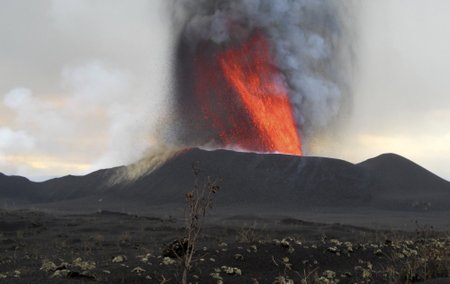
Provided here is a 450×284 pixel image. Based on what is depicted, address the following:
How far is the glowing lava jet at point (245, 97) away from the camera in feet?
227

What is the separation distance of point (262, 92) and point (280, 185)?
2035cm

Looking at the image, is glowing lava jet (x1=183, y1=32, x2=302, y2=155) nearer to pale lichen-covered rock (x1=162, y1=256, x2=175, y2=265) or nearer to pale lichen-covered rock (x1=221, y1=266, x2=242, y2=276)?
pale lichen-covered rock (x1=162, y1=256, x2=175, y2=265)

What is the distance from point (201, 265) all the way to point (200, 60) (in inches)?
2856

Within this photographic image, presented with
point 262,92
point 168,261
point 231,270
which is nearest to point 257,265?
point 231,270

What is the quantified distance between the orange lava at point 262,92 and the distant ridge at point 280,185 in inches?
335

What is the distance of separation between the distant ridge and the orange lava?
8.50 m

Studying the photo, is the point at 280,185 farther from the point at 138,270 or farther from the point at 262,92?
the point at 138,270

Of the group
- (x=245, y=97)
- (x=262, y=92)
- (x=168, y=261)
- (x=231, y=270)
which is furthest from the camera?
(x=245, y=97)

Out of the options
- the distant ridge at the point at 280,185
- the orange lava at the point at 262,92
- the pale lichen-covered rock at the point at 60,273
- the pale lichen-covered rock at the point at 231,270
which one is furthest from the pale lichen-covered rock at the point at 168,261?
the orange lava at the point at 262,92

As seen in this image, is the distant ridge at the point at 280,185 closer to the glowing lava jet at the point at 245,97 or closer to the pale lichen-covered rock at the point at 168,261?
the glowing lava jet at the point at 245,97

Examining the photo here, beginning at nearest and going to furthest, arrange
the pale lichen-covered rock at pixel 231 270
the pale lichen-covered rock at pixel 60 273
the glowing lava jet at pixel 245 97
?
the pale lichen-covered rock at pixel 60 273, the pale lichen-covered rock at pixel 231 270, the glowing lava jet at pixel 245 97

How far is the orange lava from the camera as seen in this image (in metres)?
69.0

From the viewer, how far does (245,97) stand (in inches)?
2872

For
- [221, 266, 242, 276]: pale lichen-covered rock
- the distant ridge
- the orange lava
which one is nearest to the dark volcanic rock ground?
[221, 266, 242, 276]: pale lichen-covered rock
